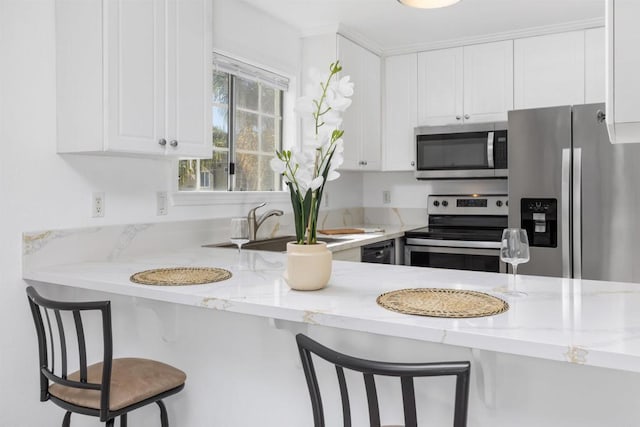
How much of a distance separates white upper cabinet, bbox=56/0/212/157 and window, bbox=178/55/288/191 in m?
0.63

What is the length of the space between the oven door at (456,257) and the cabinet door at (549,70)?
1149 millimetres

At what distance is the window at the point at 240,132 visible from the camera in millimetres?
2943

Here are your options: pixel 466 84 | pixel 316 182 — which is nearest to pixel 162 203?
pixel 316 182

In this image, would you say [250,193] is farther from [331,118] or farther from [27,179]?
[331,118]

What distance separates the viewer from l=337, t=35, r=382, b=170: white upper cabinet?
363 centimetres

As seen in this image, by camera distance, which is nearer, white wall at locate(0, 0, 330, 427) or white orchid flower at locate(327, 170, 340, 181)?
white orchid flower at locate(327, 170, 340, 181)

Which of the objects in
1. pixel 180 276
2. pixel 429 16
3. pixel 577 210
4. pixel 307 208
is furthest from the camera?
pixel 429 16

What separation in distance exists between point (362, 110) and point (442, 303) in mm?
2762

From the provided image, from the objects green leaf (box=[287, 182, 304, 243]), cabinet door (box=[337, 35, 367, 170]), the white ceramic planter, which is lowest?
the white ceramic planter

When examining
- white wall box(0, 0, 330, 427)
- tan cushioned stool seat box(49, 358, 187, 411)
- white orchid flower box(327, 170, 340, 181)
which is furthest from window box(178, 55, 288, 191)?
white orchid flower box(327, 170, 340, 181)

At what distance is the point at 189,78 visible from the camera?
228 cm

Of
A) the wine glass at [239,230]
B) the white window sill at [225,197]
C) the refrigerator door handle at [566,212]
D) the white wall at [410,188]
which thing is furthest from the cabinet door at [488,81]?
the wine glass at [239,230]

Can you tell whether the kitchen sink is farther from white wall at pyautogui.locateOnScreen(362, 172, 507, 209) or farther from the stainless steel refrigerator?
white wall at pyautogui.locateOnScreen(362, 172, 507, 209)

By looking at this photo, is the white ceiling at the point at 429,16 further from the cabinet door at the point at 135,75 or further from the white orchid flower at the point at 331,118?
the white orchid flower at the point at 331,118
